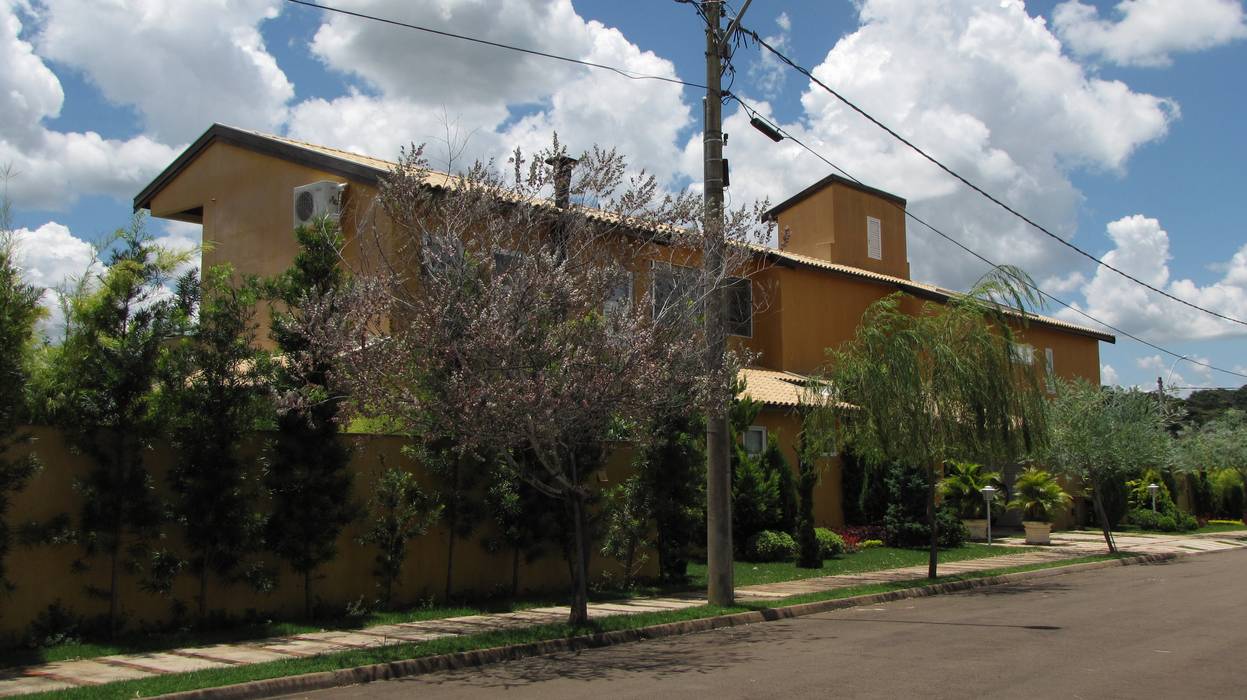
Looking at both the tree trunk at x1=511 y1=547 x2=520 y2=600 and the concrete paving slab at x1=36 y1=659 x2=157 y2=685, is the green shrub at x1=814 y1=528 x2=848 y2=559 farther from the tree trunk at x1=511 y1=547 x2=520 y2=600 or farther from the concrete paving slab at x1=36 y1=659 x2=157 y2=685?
the concrete paving slab at x1=36 y1=659 x2=157 y2=685

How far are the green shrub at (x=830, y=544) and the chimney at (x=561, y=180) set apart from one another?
1192 cm

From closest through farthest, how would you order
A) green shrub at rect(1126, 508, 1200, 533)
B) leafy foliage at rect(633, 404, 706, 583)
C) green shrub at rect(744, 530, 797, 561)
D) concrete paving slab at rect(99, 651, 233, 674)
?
concrete paving slab at rect(99, 651, 233, 674)
leafy foliage at rect(633, 404, 706, 583)
green shrub at rect(744, 530, 797, 561)
green shrub at rect(1126, 508, 1200, 533)

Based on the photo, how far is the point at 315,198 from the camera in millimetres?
18797

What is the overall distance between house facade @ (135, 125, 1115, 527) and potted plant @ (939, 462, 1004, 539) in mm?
3403

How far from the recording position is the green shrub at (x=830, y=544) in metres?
22.2

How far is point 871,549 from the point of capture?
24375 mm

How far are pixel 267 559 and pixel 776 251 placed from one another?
10611mm

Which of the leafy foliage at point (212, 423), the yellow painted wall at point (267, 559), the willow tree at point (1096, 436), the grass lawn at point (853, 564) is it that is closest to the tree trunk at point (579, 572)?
the yellow painted wall at point (267, 559)

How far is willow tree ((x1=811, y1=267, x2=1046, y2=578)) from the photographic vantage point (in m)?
17.9

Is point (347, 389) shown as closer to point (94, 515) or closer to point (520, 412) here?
point (520, 412)

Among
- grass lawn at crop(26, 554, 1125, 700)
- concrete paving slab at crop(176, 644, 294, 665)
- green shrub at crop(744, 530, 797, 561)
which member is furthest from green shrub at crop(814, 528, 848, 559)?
concrete paving slab at crop(176, 644, 294, 665)

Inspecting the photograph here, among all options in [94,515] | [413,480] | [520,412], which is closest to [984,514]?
[413,480]

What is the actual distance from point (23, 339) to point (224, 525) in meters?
2.97

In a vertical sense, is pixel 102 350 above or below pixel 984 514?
above
